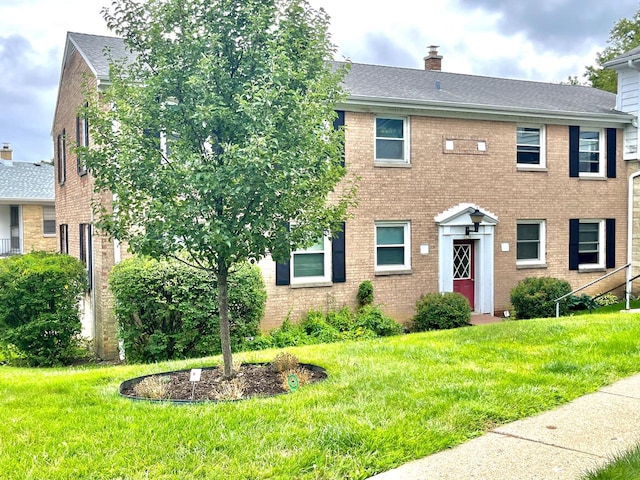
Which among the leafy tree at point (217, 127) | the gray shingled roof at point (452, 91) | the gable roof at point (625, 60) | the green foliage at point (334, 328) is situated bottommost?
the green foliage at point (334, 328)

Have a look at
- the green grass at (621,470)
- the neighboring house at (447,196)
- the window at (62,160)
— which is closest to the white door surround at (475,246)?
the neighboring house at (447,196)

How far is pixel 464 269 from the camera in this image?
55.9 ft

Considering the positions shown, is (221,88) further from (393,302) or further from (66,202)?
(66,202)

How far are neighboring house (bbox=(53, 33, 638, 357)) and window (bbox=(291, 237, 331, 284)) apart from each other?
0.08 feet

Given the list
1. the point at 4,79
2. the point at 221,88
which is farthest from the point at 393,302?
the point at 4,79

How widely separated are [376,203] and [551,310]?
17.7 ft

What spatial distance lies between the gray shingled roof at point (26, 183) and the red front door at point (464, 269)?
64.0ft

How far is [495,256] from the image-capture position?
17.0 m

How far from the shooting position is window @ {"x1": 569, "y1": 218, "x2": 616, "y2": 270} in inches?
732

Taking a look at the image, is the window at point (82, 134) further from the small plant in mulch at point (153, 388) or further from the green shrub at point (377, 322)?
the small plant in mulch at point (153, 388)

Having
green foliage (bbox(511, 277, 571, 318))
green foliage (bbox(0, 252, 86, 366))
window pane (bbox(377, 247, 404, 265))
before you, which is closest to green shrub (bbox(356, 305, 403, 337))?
window pane (bbox(377, 247, 404, 265))

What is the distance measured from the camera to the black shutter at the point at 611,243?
18.7 metres

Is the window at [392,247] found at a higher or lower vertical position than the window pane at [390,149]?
lower

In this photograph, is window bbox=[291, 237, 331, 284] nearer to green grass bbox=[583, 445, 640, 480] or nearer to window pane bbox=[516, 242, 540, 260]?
window pane bbox=[516, 242, 540, 260]
